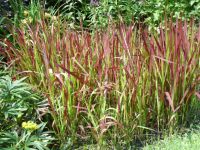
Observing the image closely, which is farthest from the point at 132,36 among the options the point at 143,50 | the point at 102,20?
the point at 102,20

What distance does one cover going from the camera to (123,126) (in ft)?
11.6

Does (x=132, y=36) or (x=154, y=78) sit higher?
(x=132, y=36)

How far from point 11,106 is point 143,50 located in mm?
1307

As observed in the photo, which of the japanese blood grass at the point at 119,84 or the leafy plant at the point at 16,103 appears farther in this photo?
the japanese blood grass at the point at 119,84

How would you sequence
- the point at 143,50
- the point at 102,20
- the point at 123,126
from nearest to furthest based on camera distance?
the point at 123,126, the point at 143,50, the point at 102,20

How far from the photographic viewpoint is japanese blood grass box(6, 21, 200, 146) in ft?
11.6

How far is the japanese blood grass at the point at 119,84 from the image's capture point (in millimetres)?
3523

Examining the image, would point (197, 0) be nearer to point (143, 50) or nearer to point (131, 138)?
point (143, 50)

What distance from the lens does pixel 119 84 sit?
366cm

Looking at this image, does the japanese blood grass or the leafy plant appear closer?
the leafy plant

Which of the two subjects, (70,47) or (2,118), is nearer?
(2,118)

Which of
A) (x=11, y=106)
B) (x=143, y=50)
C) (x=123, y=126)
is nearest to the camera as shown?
(x=11, y=106)

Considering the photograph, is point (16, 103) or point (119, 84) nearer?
point (16, 103)

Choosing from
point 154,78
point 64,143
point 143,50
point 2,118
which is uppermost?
point 143,50
